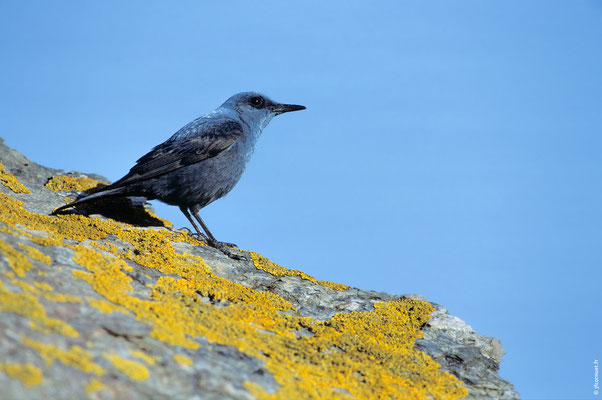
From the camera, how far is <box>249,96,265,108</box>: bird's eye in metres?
8.77

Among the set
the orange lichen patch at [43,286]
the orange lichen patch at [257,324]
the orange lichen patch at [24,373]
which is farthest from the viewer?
the orange lichen patch at [257,324]

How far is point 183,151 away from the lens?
7.31 meters

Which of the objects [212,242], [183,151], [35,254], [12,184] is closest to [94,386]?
[35,254]

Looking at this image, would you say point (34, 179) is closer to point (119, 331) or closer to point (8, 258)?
point (8, 258)

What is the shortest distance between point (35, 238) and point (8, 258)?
0.77m

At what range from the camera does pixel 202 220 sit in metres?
7.39

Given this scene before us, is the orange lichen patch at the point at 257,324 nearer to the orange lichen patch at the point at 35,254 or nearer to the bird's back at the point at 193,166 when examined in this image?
the orange lichen patch at the point at 35,254

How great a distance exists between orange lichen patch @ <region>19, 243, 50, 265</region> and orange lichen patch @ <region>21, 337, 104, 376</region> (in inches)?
49.2

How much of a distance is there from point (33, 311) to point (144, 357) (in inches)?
27.6

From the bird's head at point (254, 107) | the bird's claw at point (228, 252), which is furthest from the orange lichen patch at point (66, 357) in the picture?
the bird's head at point (254, 107)

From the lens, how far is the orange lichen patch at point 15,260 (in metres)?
3.24

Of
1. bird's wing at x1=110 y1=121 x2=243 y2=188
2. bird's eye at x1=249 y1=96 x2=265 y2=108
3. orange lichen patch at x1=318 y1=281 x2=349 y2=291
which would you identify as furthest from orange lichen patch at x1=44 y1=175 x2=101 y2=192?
orange lichen patch at x1=318 y1=281 x2=349 y2=291

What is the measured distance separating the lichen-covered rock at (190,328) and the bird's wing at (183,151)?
3.17 feet

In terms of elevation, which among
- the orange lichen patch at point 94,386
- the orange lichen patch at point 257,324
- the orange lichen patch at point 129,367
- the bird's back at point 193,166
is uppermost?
the bird's back at point 193,166
